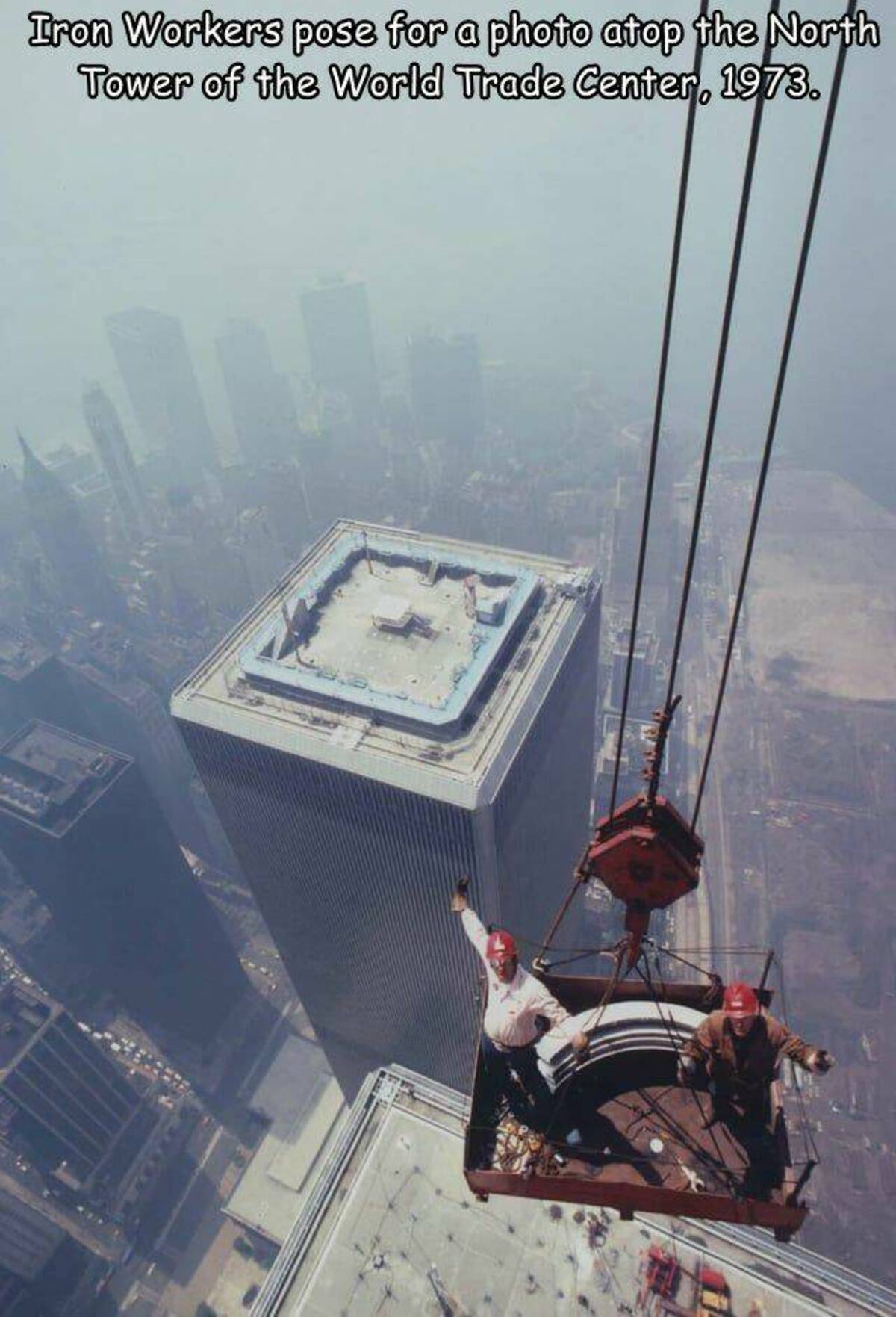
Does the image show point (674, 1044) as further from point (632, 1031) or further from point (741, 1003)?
point (741, 1003)

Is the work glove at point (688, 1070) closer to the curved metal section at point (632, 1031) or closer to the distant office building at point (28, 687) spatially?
the curved metal section at point (632, 1031)

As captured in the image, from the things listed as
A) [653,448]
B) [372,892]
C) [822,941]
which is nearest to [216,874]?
[372,892]

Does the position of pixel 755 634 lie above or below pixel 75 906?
above

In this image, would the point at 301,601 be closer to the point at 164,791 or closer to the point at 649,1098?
the point at 649,1098

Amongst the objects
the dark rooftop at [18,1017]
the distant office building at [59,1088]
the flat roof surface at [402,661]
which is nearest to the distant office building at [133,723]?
the distant office building at [59,1088]

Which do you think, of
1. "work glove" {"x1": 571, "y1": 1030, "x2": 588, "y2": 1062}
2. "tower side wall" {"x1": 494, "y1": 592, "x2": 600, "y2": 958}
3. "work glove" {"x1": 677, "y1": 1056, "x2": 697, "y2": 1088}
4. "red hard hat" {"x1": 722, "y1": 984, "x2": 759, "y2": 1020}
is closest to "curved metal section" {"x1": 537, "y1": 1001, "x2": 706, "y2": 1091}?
"work glove" {"x1": 571, "y1": 1030, "x2": 588, "y2": 1062}

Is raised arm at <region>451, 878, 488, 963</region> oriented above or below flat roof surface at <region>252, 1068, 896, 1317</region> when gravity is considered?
above

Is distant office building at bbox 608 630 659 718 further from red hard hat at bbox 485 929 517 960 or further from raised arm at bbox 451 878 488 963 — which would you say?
red hard hat at bbox 485 929 517 960
